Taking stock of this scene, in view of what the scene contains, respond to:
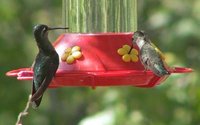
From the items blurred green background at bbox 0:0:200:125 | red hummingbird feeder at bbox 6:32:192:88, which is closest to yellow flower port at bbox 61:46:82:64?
red hummingbird feeder at bbox 6:32:192:88

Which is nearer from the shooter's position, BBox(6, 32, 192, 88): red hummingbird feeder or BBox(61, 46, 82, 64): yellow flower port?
BBox(6, 32, 192, 88): red hummingbird feeder

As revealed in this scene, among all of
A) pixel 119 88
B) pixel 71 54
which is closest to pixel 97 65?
pixel 71 54

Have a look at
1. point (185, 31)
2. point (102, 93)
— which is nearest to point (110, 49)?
point (102, 93)

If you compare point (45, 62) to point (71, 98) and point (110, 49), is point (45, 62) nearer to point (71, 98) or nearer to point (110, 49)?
point (110, 49)

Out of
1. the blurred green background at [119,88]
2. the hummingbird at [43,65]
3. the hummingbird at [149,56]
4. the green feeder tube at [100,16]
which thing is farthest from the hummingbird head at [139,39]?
the blurred green background at [119,88]

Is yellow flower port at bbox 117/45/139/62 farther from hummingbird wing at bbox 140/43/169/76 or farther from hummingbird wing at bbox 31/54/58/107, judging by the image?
hummingbird wing at bbox 31/54/58/107

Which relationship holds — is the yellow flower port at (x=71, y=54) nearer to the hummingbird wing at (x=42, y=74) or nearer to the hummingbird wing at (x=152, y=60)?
the hummingbird wing at (x=42, y=74)

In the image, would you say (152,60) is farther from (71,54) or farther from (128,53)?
(71,54)
